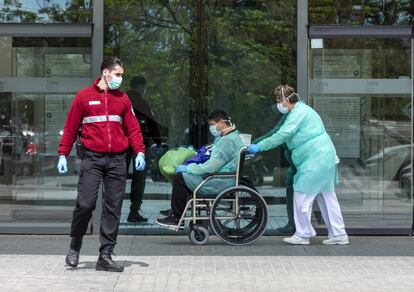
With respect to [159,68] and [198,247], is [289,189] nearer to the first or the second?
[198,247]

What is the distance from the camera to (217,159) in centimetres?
813

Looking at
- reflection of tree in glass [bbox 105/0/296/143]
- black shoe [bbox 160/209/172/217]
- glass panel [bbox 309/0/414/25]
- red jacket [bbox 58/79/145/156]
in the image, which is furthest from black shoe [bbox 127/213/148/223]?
glass panel [bbox 309/0/414/25]

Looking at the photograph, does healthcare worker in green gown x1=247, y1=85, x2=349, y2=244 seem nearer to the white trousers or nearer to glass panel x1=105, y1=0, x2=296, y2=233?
the white trousers

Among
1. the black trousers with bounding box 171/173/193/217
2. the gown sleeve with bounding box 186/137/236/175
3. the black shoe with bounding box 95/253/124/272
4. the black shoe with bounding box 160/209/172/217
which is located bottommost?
the black shoe with bounding box 95/253/124/272

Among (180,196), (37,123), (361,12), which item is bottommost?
(180,196)

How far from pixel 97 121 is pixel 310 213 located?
2.81 m

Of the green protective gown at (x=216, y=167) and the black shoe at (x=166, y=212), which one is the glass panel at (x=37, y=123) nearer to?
the black shoe at (x=166, y=212)

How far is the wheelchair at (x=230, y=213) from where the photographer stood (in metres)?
8.10

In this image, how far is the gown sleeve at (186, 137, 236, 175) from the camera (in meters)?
8.13

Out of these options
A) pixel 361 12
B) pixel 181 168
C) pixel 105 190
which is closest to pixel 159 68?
pixel 181 168

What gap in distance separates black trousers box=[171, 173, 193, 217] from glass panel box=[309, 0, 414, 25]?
8.26 ft

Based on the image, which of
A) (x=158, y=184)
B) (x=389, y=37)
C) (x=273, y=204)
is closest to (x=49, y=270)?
(x=158, y=184)

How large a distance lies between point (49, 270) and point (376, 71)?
4.88 metres

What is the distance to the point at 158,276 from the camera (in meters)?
6.70
